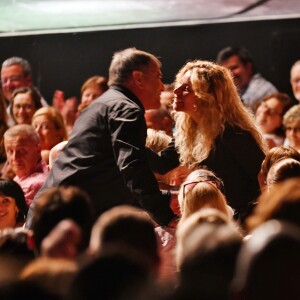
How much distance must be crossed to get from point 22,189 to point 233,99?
1.19 meters

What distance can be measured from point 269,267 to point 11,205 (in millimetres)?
2541

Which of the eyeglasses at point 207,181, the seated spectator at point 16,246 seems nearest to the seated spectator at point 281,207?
the seated spectator at point 16,246

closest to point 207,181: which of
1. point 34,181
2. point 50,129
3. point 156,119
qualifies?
point 34,181

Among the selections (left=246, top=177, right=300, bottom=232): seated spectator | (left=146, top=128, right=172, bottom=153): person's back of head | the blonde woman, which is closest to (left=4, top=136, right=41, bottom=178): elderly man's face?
(left=146, top=128, right=172, bottom=153): person's back of head

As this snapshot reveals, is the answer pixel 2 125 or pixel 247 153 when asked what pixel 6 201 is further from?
pixel 2 125

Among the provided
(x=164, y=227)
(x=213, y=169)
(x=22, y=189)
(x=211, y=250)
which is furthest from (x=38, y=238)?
(x=22, y=189)

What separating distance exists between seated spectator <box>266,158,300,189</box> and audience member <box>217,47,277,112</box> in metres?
2.56

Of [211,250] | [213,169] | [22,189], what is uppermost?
[211,250]

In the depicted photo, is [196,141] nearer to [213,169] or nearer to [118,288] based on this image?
[213,169]

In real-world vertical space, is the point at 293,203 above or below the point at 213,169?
above

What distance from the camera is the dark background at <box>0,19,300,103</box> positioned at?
5.86 m

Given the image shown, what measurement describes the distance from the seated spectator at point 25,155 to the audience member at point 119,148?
0.92m

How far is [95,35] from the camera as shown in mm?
6117

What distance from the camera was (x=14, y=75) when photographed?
6.20 meters
